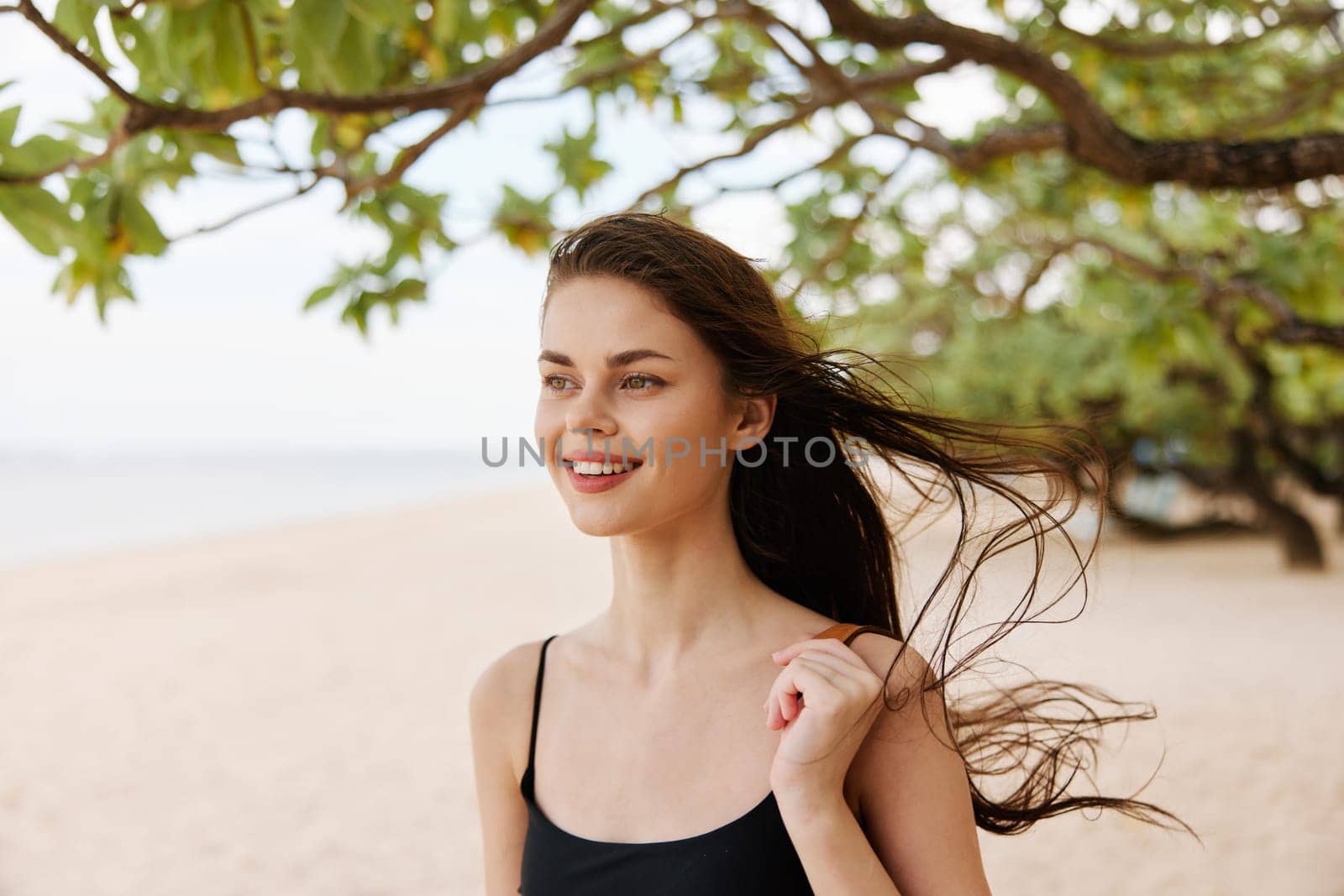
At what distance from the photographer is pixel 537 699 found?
201cm

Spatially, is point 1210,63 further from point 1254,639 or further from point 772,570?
point 1254,639

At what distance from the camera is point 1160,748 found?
673 cm

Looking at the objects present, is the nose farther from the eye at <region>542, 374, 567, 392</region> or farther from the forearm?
the forearm

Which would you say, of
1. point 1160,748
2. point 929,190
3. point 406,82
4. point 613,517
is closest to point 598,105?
point 406,82

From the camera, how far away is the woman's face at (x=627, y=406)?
171cm

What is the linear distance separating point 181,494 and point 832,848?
154 ft

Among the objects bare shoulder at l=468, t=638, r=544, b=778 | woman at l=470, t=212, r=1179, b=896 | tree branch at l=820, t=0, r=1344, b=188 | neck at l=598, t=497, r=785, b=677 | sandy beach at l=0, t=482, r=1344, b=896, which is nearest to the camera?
woman at l=470, t=212, r=1179, b=896

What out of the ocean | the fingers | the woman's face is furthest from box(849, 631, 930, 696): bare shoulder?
the ocean

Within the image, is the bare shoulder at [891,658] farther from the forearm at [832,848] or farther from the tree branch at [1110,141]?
the tree branch at [1110,141]

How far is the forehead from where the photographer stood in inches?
68.3

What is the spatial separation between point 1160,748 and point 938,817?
19.2 ft

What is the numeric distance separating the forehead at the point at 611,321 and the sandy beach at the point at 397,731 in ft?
3.04

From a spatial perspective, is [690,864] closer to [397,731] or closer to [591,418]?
[591,418]

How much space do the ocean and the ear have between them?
54.2 feet
